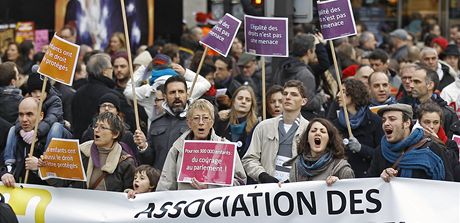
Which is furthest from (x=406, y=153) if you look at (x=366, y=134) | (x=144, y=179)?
(x=366, y=134)

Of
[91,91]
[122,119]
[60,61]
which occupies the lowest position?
[122,119]

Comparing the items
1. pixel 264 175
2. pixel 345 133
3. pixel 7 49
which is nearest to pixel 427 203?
pixel 264 175

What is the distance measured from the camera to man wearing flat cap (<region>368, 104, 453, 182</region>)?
9.48m

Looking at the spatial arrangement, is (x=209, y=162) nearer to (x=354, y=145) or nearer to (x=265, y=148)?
(x=265, y=148)

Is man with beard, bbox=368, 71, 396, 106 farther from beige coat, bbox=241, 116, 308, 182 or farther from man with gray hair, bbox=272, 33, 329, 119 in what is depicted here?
beige coat, bbox=241, 116, 308, 182

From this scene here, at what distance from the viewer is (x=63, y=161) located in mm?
9984

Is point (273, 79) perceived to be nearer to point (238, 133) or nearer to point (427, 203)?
point (238, 133)

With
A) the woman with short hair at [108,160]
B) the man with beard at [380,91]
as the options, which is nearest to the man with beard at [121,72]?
the man with beard at [380,91]

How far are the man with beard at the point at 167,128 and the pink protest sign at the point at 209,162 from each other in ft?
3.60

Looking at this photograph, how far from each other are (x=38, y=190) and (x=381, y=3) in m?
19.9

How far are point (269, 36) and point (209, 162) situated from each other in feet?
7.36

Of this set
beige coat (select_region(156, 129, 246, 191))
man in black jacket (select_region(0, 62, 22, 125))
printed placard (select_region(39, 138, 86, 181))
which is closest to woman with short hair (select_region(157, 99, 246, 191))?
beige coat (select_region(156, 129, 246, 191))

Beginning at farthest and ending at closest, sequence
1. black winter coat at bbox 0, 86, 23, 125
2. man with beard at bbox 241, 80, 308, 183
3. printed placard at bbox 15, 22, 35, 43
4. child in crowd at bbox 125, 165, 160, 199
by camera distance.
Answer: printed placard at bbox 15, 22, 35, 43 < black winter coat at bbox 0, 86, 23, 125 < man with beard at bbox 241, 80, 308, 183 < child in crowd at bbox 125, 165, 160, 199

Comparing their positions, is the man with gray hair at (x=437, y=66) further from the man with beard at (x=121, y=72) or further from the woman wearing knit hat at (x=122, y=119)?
the woman wearing knit hat at (x=122, y=119)
